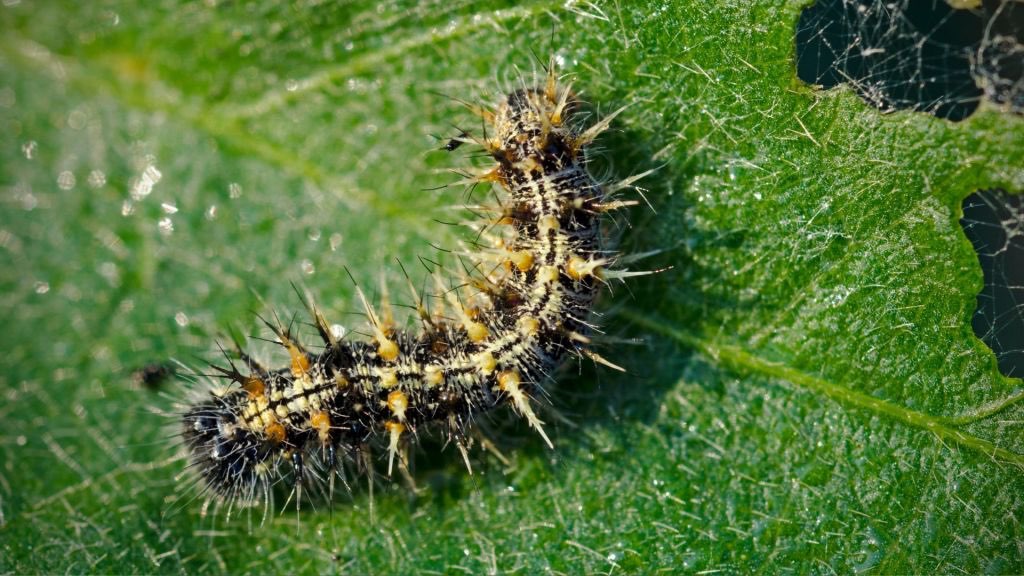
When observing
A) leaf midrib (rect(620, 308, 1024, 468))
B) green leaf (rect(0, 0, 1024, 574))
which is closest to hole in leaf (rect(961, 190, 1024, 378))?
green leaf (rect(0, 0, 1024, 574))

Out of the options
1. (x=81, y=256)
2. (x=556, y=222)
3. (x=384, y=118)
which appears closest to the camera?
(x=556, y=222)

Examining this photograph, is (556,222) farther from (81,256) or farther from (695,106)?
(81,256)

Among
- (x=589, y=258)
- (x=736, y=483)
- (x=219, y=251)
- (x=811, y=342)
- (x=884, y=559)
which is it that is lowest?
(x=884, y=559)

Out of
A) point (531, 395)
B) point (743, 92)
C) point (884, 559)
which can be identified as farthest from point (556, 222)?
point (884, 559)

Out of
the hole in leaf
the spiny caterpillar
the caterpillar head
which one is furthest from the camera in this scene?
the caterpillar head

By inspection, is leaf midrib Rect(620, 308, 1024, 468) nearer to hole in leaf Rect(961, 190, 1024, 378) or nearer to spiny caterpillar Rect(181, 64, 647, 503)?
hole in leaf Rect(961, 190, 1024, 378)

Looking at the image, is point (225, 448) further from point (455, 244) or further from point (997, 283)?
point (997, 283)
